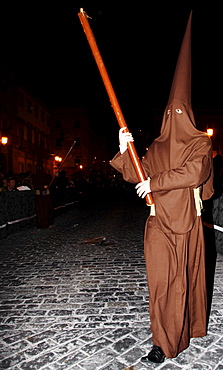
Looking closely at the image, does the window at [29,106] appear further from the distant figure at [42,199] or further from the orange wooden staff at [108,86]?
the orange wooden staff at [108,86]

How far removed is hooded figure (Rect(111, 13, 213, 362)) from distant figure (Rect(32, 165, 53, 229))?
8383 mm

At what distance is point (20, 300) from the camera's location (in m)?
4.34

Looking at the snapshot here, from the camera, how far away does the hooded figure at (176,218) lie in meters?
2.59

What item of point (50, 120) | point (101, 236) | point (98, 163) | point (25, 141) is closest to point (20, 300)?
point (101, 236)

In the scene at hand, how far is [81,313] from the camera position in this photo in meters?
3.88

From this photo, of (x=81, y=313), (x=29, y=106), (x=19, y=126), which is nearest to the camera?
(x=81, y=313)

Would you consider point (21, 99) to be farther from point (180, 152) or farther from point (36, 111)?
point (180, 152)

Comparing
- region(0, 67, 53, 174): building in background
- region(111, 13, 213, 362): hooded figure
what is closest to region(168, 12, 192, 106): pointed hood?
region(111, 13, 213, 362): hooded figure

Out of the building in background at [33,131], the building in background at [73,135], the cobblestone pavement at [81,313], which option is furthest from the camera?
the building in background at [73,135]

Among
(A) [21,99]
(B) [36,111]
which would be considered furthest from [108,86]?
(B) [36,111]

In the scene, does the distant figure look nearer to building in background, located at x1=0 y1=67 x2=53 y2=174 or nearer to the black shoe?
the black shoe

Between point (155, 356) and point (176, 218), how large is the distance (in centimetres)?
127

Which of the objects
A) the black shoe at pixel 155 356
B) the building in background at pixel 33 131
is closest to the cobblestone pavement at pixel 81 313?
the black shoe at pixel 155 356

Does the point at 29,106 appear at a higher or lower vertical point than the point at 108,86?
higher
